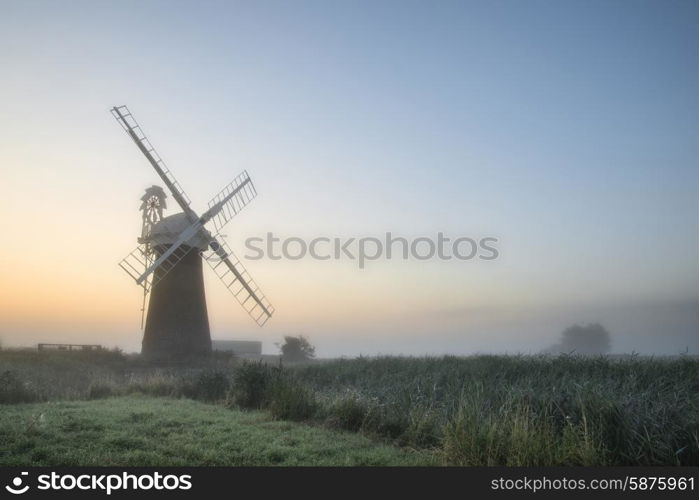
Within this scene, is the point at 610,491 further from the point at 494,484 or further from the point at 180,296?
the point at 180,296

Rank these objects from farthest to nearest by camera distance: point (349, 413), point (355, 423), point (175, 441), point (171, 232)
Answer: point (171, 232) → point (349, 413) → point (355, 423) → point (175, 441)

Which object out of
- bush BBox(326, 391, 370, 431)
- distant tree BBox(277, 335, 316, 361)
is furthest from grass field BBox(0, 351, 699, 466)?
distant tree BBox(277, 335, 316, 361)

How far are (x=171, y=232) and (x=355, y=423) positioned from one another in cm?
1982

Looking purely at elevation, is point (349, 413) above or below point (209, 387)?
above

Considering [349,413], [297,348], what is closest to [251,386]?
[349,413]

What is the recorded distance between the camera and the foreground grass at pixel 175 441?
830 centimetres

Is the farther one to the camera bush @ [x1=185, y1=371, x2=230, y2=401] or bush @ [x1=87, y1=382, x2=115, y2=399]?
bush @ [x1=87, y1=382, x2=115, y2=399]

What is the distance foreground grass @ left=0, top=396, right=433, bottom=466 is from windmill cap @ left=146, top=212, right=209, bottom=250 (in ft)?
52.9

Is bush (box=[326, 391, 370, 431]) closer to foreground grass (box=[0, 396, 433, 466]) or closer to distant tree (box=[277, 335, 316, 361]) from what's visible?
foreground grass (box=[0, 396, 433, 466])

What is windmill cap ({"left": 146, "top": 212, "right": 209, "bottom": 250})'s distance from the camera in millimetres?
28469

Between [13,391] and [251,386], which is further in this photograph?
[13,391]

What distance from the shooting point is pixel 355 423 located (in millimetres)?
11656

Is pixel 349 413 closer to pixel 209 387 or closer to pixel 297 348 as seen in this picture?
pixel 209 387

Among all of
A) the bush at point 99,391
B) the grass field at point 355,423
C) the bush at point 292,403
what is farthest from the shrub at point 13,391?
the bush at point 292,403
